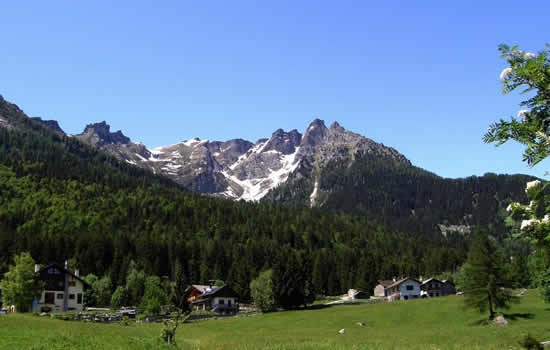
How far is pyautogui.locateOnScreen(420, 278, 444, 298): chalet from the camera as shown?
140500mm

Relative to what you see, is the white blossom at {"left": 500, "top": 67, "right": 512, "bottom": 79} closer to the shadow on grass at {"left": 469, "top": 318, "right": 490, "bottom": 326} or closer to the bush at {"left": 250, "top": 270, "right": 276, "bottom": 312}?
the shadow on grass at {"left": 469, "top": 318, "right": 490, "bottom": 326}

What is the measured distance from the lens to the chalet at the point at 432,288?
14050cm

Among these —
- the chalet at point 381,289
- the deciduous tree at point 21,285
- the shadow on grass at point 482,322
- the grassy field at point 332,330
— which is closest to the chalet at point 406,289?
the chalet at point 381,289

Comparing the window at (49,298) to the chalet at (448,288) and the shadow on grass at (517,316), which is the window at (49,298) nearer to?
the shadow on grass at (517,316)

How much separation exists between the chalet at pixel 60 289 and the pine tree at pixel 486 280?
281 ft

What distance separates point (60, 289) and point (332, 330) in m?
68.2

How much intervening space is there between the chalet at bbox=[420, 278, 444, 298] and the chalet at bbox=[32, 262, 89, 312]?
9803cm

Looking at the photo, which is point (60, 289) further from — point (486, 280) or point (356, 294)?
point (486, 280)

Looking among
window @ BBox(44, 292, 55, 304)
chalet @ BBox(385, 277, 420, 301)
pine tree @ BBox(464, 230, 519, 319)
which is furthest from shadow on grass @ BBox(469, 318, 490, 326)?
window @ BBox(44, 292, 55, 304)

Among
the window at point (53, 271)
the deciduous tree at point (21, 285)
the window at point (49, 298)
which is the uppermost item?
the window at point (53, 271)

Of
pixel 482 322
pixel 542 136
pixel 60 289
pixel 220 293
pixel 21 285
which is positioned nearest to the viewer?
pixel 542 136

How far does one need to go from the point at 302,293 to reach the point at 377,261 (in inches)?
3517

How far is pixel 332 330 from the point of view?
68.9m

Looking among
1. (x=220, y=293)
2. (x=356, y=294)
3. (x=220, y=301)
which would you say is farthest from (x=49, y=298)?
(x=356, y=294)
